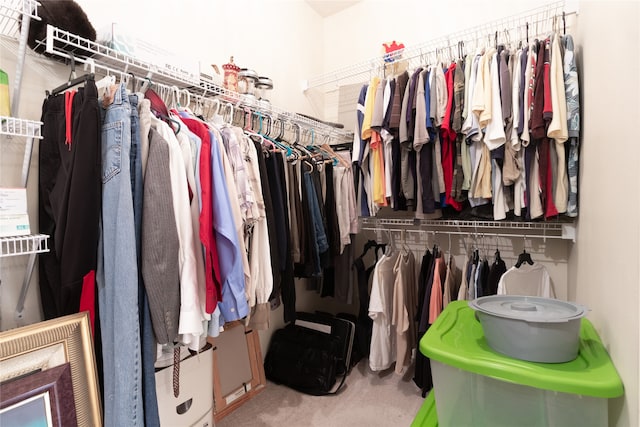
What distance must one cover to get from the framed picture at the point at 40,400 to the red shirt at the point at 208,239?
44cm

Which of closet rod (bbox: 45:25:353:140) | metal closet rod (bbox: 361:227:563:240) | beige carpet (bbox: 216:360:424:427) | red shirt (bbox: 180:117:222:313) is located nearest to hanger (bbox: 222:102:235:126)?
closet rod (bbox: 45:25:353:140)

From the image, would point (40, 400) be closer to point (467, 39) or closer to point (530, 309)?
point (530, 309)

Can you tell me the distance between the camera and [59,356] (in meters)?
0.95

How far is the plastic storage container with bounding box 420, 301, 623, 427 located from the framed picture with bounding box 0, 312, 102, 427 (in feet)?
3.34

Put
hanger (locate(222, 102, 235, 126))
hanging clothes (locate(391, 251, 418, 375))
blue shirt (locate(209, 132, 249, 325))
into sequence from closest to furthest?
blue shirt (locate(209, 132, 249, 325)) → hanger (locate(222, 102, 235, 126)) → hanging clothes (locate(391, 251, 418, 375))

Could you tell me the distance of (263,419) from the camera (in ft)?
5.98

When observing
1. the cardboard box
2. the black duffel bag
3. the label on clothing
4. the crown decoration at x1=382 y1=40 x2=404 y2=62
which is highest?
the crown decoration at x1=382 y1=40 x2=404 y2=62

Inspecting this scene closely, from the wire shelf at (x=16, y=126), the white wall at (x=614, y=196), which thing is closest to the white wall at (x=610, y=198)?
the white wall at (x=614, y=196)

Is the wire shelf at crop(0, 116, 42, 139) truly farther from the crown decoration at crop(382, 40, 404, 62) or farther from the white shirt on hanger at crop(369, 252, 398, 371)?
the crown decoration at crop(382, 40, 404, 62)

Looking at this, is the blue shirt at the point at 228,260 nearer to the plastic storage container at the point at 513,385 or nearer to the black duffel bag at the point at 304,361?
the plastic storage container at the point at 513,385

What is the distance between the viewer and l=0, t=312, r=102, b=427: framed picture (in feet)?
2.87

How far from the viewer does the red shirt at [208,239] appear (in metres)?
1.13

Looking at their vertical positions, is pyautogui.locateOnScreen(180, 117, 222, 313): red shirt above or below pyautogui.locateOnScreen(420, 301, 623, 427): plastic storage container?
above

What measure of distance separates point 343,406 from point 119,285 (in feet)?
5.03
